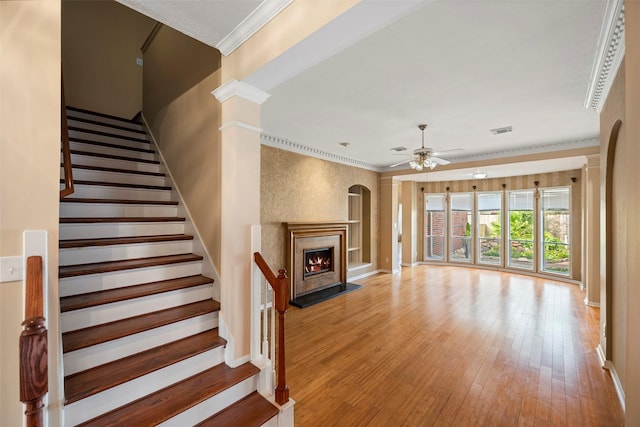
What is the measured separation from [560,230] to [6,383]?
899 centimetres

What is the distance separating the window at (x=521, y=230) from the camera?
7.08 meters

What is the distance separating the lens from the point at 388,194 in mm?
7176


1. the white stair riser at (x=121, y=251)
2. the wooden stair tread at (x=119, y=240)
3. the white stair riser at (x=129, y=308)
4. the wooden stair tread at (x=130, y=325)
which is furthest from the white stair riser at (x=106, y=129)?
the wooden stair tread at (x=130, y=325)

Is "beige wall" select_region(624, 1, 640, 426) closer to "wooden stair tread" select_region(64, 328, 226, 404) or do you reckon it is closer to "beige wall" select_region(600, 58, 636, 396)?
"beige wall" select_region(600, 58, 636, 396)

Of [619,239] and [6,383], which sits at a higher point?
[619,239]

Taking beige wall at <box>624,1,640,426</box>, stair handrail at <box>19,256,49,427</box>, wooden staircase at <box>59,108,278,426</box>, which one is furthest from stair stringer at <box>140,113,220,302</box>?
beige wall at <box>624,1,640,426</box>

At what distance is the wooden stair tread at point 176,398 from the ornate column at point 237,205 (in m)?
0.13

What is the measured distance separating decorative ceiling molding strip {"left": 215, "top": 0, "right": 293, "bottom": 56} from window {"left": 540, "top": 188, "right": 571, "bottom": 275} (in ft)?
25.4

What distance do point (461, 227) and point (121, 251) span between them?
8.34m

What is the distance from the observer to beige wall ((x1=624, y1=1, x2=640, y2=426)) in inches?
47.8

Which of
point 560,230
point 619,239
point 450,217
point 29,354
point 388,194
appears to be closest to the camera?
point 29,354

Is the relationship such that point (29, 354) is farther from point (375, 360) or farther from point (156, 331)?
point (375, 360)

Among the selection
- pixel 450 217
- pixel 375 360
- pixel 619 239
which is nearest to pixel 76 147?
pixel 375 360

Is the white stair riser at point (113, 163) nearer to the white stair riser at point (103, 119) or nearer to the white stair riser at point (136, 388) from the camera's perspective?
the white stair riser at point (103, 119)
